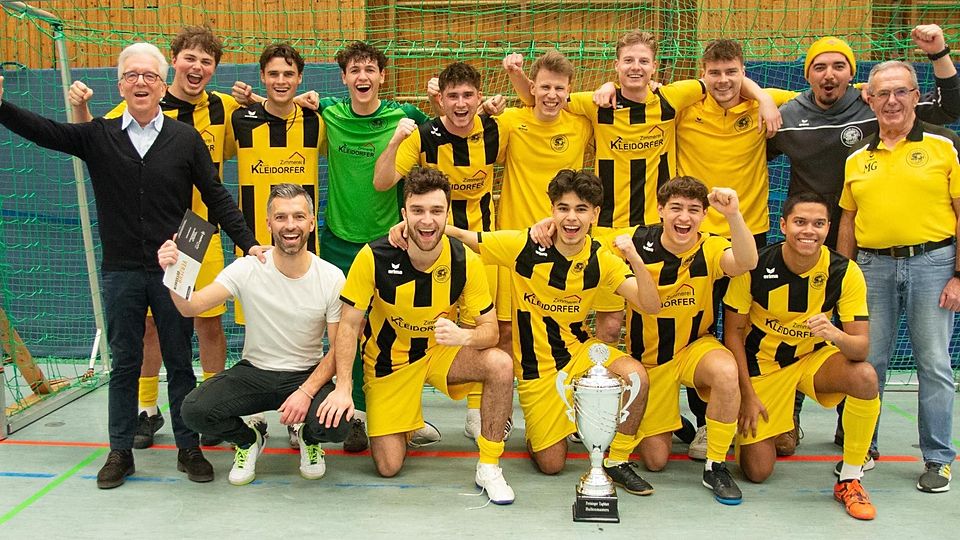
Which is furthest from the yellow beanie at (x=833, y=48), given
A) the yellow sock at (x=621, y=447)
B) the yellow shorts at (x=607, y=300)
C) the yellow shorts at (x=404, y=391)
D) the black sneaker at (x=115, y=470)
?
the black sneaker at (x=115, y=470)

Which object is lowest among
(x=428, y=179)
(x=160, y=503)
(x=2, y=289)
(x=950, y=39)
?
(x=160, y=503)

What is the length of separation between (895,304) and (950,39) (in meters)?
3.08

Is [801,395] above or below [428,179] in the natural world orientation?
below

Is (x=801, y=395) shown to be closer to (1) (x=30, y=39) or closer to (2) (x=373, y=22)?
(2) (x=373, y=22)

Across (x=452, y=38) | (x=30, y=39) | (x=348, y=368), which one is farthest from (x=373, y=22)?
(x=348, y=368)

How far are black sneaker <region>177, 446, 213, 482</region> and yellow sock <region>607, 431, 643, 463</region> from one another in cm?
186

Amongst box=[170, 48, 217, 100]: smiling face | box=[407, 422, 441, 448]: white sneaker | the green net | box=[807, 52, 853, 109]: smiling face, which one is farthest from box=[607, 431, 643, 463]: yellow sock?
the green net

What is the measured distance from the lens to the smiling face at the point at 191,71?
413 centimetres

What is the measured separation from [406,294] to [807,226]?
1.81m

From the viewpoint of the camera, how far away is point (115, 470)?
144 inches

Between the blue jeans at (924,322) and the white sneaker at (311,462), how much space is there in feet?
8.66

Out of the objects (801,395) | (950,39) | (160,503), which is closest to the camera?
(160,503)

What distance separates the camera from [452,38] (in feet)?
23.1

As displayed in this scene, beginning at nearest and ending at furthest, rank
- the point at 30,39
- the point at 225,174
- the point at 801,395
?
the point at 801,395, the point at 225,174, the point at 30,39
